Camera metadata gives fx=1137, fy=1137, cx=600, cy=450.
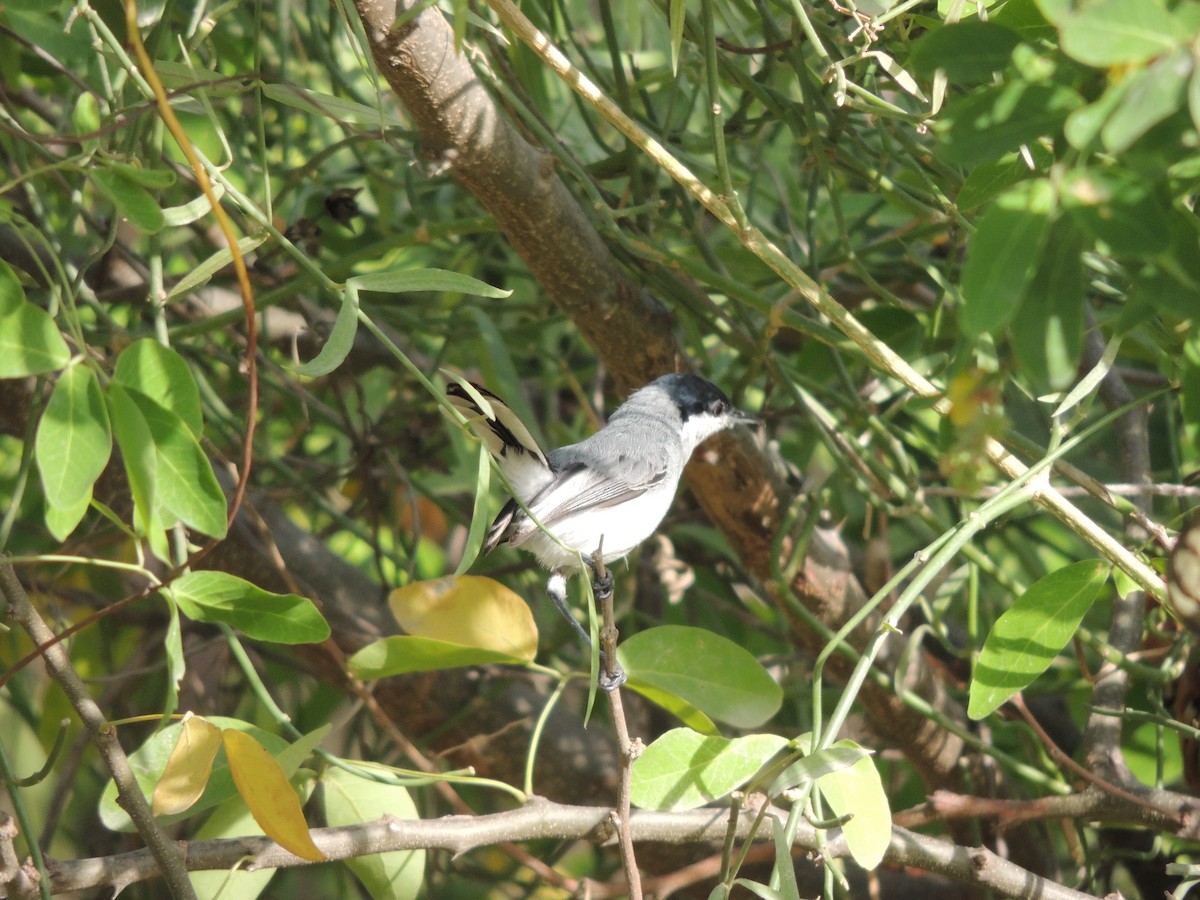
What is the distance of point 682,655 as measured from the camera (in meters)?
1.60

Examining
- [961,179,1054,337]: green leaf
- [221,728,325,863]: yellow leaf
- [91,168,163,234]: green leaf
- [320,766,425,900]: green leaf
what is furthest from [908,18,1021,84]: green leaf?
[320,766,425,900]: green leaf

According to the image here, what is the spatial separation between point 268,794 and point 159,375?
53 centimetres

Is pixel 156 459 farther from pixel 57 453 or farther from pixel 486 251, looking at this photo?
pixel 486 251

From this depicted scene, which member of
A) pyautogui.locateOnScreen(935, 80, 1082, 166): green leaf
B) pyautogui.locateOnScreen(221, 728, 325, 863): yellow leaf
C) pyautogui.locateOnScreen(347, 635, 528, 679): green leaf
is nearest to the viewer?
pyautogui.locateOnScreen(935, 80, 1082, 166): green leaf

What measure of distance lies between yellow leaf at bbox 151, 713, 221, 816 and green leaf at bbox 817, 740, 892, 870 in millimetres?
746

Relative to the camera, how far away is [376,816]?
1651 mm

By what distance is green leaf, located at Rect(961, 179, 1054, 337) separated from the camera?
0.83m

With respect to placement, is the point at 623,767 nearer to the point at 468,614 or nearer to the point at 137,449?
the point at 468,614

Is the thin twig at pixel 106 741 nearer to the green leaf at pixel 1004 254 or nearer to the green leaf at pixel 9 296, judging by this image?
the green leaf at pixel 9 296

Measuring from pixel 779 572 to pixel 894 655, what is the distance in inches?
18.3

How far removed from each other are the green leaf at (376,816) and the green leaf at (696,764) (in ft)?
1.43

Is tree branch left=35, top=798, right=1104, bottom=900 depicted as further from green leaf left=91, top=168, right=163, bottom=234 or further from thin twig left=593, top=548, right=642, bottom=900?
green leaf left=91, top=168, right=163, bottom=234

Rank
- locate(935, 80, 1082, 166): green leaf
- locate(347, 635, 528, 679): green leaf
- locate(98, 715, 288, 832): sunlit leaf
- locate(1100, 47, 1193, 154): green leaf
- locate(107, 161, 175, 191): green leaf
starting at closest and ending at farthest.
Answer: locate(1100, 47, 1193, 154): green leaf, locate(935, 80, 1082, 166): green leaf, locate(107, 161, 175, 191): green leaf, locate(98, 715, 288, 832): sunlit leaf, locate(347, 635, 528, 679): green leaf

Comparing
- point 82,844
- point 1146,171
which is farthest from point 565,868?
point 1146,171
